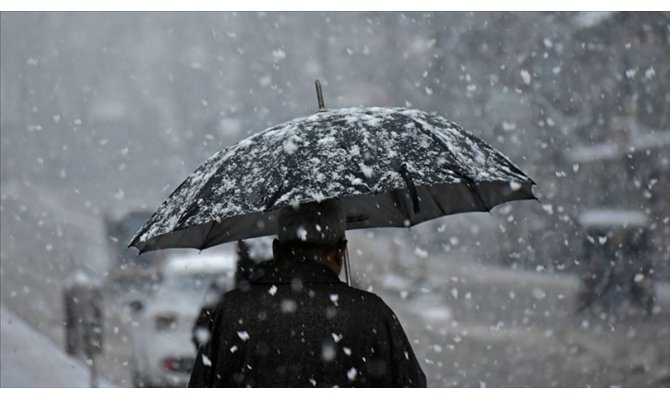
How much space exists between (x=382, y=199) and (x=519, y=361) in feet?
23.7

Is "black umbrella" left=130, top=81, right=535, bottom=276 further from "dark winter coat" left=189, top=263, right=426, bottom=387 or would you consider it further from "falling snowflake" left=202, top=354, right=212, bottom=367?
"falling snowflake" left=202, top=354, right=212, bottom=367

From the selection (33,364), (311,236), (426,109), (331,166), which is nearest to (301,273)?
(311,236)

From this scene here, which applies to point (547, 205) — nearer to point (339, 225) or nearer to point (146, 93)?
point (146, 93)

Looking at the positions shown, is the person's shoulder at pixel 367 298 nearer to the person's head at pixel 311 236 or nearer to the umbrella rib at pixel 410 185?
the person's head at pixel 311 236

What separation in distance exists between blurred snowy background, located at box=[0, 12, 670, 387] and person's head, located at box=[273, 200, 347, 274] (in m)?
7.26

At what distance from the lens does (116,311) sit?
13.9m

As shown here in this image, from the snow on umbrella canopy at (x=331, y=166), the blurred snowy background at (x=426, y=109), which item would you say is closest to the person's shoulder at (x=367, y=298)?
the snow on umbrella canopy at (x=331, y=166)

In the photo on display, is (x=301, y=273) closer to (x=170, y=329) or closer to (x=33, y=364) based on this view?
(x=33, y=364)

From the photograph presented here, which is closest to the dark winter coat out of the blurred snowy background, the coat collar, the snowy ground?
the coat collar

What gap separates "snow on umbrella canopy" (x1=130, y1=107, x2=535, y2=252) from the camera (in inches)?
98.3

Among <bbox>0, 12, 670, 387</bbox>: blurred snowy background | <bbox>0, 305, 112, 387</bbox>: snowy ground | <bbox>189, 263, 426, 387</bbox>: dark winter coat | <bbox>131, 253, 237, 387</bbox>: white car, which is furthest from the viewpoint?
<bbox>0, 12, 670, 387</bbox>: blurred snowy background

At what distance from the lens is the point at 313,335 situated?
2.42 metres

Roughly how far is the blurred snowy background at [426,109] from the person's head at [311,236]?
7.26 m

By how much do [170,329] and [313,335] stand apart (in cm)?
548
